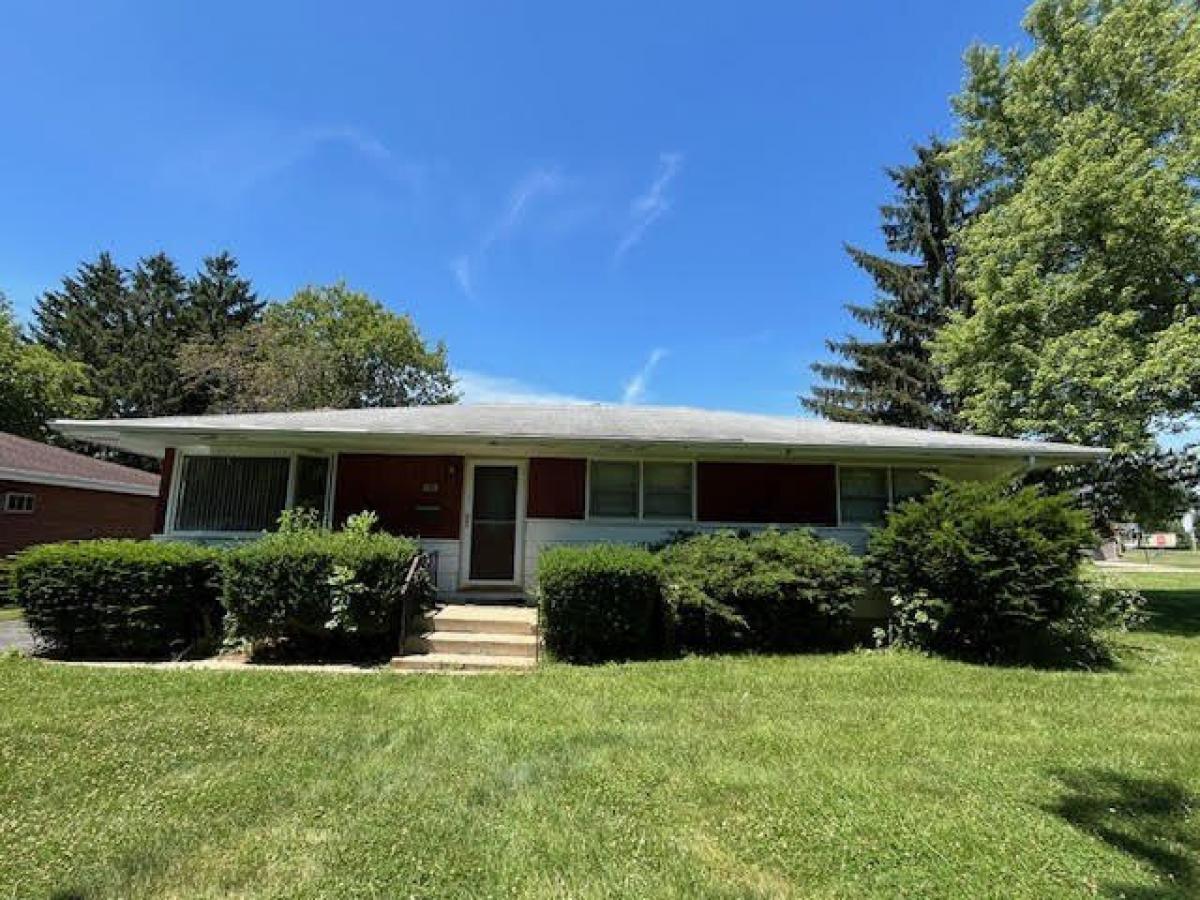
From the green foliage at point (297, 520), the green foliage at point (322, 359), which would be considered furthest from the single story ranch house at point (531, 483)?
the green foliage at point (322, 359)

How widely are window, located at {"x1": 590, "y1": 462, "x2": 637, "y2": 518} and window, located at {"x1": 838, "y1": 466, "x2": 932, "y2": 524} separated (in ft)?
11.5

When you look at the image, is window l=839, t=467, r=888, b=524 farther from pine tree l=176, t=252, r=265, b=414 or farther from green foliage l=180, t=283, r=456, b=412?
pine tree l=176, t=252, r=265, b=414

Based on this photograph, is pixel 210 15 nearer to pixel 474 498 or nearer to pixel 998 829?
pixel 474 498

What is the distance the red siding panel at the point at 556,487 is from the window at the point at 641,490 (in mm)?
200

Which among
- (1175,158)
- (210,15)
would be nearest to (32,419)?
(210,15)

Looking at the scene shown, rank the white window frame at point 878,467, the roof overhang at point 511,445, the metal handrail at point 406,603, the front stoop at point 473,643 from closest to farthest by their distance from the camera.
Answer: the front stoop at point 473,643 < the metal handrail at point 406,603 < the roof overhang at point 511,445 < the white window frame at point 878,467

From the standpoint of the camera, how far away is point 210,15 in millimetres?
8805

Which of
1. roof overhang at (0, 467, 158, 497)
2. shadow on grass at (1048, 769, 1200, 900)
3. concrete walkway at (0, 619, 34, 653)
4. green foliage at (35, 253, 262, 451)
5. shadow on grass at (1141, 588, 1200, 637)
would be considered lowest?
shadow on grass at (1048, 769, 1200, 900)

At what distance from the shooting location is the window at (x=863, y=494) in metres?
10.2

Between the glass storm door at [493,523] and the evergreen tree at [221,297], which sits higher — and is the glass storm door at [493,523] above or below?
below

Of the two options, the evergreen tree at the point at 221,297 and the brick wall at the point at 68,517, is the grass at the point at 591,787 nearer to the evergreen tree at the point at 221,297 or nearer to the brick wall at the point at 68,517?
the brick wall at the point at 68,517

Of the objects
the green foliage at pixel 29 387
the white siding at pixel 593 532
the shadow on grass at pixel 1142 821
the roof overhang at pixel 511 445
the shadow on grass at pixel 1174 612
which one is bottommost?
the shadow on grass at pixel 1142 821

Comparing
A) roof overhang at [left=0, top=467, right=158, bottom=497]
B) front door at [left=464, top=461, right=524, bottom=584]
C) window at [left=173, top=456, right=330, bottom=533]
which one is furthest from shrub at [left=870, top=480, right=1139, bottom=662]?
roof overhang at [left=0, top=467, right=158, bottom=497]

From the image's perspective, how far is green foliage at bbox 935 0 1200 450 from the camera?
1286cm
